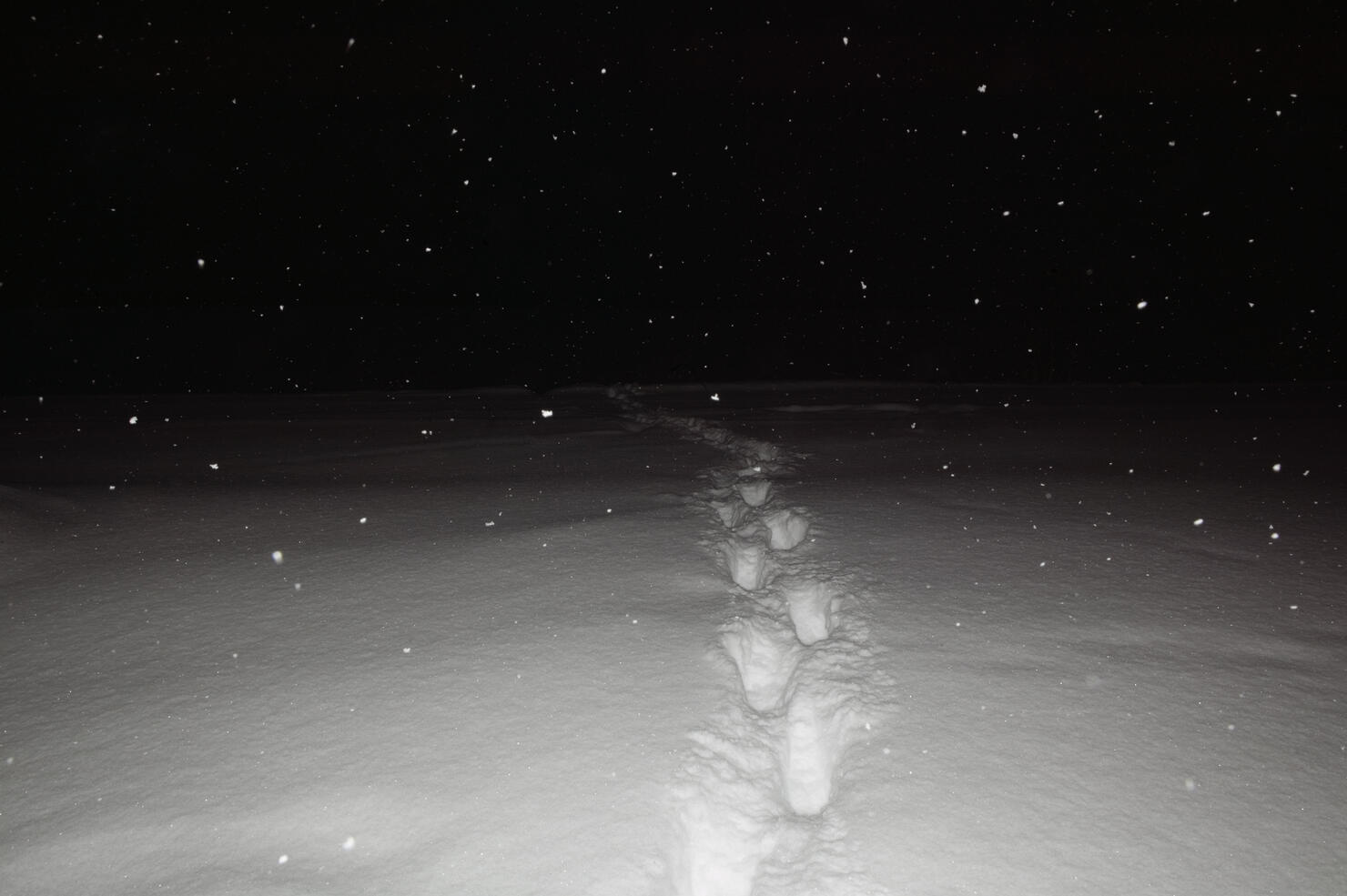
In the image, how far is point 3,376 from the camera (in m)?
9.84

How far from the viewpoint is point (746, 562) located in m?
2.90

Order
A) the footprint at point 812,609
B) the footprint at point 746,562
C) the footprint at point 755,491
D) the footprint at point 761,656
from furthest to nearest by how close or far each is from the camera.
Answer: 1. the footprint at point 755,491
2. the footprint at point 746,562
3. the footprint at point 812,609
4. the footprint at point 761,656

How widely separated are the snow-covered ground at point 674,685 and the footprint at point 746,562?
0.05ft

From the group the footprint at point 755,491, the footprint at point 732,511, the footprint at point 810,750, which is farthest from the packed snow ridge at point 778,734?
the footprint at point 755,491

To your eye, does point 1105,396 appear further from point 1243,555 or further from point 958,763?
point 958,763

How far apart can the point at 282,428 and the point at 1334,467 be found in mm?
7572

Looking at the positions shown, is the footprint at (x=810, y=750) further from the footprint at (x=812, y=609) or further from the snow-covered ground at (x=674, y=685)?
the footprint at (x=812, y=609)

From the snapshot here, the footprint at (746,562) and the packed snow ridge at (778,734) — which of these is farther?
the footprint at (746,562)

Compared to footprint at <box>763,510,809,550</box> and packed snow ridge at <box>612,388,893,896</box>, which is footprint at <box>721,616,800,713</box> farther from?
footprint at <box>763,510,809,550</box>

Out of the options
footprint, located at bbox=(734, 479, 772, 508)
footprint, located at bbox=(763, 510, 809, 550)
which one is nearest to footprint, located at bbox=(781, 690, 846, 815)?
footprint, located at bbox=(763, 510, 809, 550)

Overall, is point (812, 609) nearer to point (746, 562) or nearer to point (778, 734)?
point (746, 562)

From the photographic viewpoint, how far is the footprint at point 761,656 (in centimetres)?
196

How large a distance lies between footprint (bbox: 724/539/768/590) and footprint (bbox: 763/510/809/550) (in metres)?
0.12

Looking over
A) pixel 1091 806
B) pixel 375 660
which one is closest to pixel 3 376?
pixel 375 660
